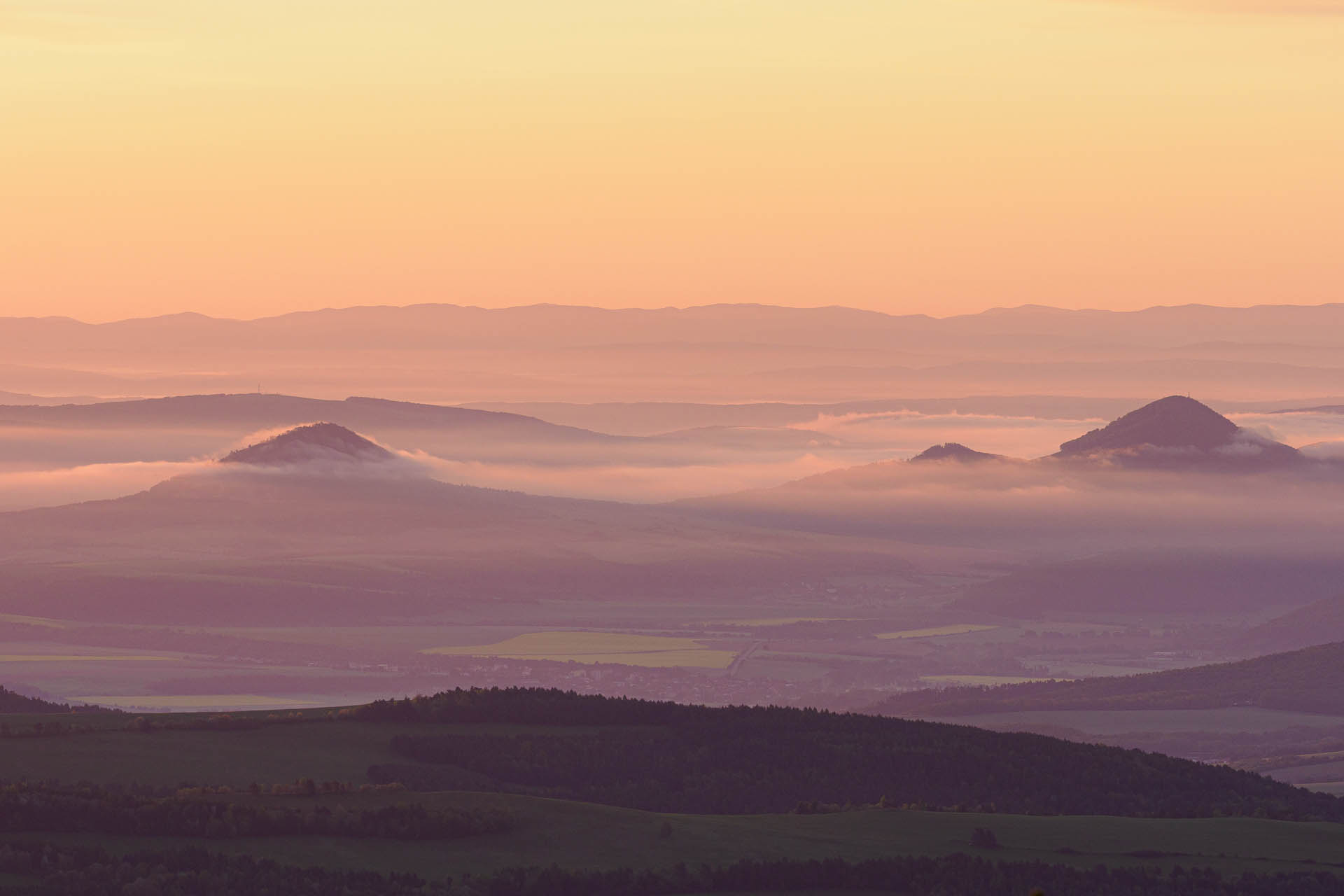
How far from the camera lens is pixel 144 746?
316ft

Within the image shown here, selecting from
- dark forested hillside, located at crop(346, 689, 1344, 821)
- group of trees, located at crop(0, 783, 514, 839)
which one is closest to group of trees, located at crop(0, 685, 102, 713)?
dark forested hillside, located at crop(346, 689, 1344, 821)

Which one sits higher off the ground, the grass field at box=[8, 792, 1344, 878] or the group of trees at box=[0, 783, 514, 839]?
the group of trees at box=[0, 783, 514, 839]

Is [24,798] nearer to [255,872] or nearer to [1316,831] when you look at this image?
[255,872]

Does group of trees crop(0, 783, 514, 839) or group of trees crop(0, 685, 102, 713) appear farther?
group of trees crop(0, 685, 102, 713)

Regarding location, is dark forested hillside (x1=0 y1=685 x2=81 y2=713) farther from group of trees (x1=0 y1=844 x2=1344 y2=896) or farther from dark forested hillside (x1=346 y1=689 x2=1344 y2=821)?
group of trees (x1=0 y1=844 x2=1344 y2=896)

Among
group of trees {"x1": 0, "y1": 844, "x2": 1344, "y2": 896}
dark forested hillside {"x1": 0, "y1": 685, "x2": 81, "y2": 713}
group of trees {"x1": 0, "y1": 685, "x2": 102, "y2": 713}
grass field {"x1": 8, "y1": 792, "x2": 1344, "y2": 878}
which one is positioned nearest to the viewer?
group of trees {"x1": 0, "y1": 844, "x2": 1344, "y2": 896}

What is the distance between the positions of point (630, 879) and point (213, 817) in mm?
12944

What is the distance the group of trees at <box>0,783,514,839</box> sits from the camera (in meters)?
75.8

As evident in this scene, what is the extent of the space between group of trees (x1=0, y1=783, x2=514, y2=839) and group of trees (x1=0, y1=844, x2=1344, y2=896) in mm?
2867

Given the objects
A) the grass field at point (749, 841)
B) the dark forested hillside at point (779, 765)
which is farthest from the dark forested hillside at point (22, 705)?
the grass field at point (749, 841)

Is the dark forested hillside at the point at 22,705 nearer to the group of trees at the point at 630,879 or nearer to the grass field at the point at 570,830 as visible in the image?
the grass field at the point at 570,830

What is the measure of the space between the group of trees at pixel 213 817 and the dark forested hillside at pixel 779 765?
17.2 m

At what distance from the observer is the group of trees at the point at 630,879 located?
6969 cm

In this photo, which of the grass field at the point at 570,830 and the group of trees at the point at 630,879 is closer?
the group of trees at the point at 630,879
